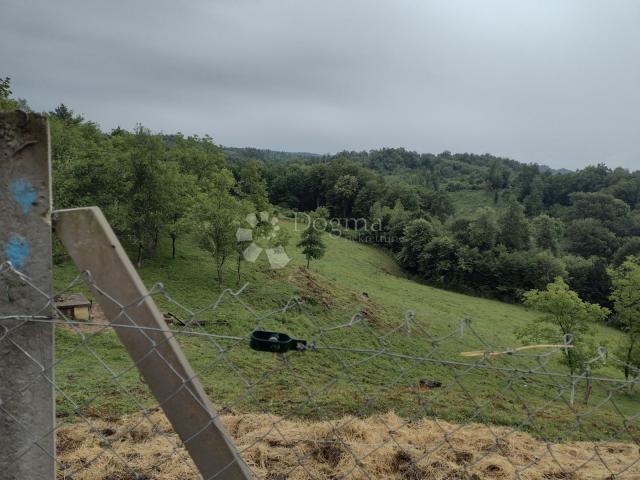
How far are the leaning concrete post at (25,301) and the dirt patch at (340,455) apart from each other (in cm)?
139

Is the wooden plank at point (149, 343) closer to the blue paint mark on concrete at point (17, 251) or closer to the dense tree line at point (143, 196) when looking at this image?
the blue paint mark on concrete at point (17, 251)

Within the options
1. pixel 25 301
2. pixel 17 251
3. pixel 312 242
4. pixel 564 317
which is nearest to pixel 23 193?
pixel 17 251

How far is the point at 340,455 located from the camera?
3.77m

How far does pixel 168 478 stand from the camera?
128 inches

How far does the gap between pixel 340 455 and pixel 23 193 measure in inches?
122

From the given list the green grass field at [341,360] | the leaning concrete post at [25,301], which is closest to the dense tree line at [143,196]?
the green grass field at [341,360]

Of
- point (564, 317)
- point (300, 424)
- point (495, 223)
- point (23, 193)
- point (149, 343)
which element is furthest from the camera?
point (495, 223)

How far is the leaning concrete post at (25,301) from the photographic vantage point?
1.72m

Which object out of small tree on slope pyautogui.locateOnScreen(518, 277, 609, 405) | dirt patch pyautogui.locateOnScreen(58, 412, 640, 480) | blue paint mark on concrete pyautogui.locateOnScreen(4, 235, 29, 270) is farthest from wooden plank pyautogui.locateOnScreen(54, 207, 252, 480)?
small tree on slope pyautogui.locateOnScreen(518, 277, 609, 405)

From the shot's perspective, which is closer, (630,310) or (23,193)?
(23,193)

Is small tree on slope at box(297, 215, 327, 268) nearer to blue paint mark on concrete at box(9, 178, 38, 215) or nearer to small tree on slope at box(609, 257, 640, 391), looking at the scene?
small tree on slope at box(609, 257, 640, 391)

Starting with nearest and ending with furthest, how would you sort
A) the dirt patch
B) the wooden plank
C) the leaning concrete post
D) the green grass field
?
the leaning concrete post → the wooden plank → the dirt patch → the green grass field

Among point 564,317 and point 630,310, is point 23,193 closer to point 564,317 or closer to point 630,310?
point 564,317

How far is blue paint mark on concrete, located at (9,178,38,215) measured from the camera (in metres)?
1.73
